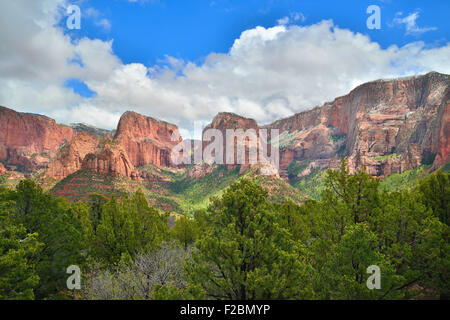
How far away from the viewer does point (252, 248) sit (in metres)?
9.76

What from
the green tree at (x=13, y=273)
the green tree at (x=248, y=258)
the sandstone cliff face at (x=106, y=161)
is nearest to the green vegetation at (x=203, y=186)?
the sandstone cliff face at (x=106, y=161)

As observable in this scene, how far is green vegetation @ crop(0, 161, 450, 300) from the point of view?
9844 mm

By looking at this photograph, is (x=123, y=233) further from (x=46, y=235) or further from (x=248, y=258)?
(x=248, y=258)

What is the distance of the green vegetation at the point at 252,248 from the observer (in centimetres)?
984

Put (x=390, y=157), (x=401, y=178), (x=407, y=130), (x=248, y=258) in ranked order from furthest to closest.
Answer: (x=407, y=130) → (x=390, y=157) → (x=401, y=178) → (x=248, y=258)

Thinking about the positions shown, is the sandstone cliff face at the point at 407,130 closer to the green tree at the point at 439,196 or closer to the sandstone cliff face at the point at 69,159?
the green tree at the point at 439,196

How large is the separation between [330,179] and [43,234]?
2144cm
